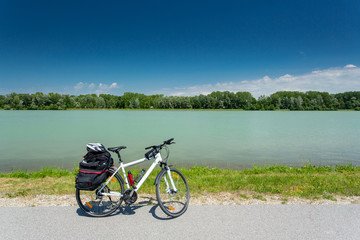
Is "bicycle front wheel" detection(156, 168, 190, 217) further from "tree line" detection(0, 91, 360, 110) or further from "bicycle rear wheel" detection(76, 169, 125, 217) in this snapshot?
"tree line" detection(0, 91, 360, 110)

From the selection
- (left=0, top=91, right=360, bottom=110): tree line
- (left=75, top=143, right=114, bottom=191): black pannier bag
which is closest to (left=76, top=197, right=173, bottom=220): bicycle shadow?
(left=75, top=143, right=114, bottom=191): black pannier bag

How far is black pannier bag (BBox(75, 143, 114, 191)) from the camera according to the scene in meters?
4.04

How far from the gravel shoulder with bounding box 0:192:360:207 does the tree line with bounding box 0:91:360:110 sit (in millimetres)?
141433

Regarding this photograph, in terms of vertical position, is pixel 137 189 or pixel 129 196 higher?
pixel 137 189

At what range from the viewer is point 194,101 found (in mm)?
150000

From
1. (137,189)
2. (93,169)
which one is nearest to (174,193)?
(137,189)

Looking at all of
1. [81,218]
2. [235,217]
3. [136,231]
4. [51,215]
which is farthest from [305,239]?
[51,215]

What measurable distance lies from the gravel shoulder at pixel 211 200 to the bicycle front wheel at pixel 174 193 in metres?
0.46

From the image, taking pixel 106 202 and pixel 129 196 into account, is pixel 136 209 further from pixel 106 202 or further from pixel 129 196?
pixel 106 202

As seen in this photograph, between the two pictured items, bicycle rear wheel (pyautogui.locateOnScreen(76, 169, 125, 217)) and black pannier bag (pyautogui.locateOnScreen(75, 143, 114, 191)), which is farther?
bicycle rear wheel (pyautogui.locateOnScreen(76, 169, 125, 217))

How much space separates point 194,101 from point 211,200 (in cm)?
14597

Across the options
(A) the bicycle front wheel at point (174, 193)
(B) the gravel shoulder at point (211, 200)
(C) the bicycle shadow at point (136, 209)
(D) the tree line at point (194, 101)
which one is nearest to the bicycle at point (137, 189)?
(A) the bicycle front wheel at point (174, 193)

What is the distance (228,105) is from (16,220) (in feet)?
494

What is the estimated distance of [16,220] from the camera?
3943 millimetres
